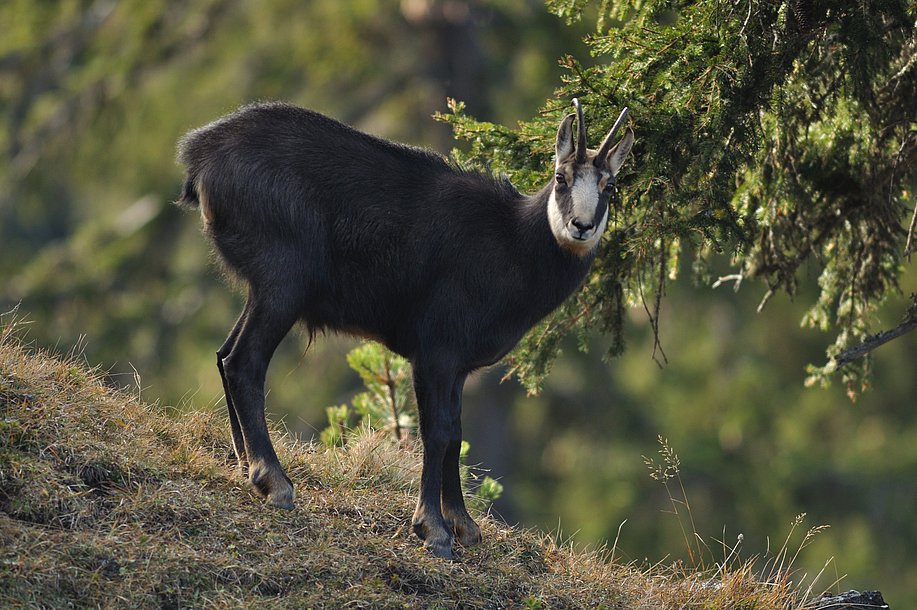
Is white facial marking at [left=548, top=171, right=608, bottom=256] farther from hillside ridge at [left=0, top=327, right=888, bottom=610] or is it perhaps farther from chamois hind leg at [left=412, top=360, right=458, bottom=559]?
hillside ridge at [left=0, top=327, right=888, bottom=610]

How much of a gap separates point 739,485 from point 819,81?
15.8m

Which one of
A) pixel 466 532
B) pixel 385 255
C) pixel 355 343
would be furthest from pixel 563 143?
pixel 355 343

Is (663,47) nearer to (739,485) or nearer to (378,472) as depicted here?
(378,472)

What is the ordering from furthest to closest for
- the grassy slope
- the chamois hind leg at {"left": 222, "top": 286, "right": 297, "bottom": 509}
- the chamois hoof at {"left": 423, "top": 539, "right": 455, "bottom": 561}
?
1. the chamois hind leg at {"left": 222, "top": 286, "right": 297, "bottom": 509}
2. the chamois hoof at {"left": 423, "top": 539, "right": 455, "bottom": 561}
3. the grassy slope

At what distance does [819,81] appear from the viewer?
334 inches

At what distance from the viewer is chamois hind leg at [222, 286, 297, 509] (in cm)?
716

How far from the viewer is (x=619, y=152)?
23.4 feet

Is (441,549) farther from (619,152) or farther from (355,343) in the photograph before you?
(355,343)

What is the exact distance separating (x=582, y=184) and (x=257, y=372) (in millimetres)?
2100

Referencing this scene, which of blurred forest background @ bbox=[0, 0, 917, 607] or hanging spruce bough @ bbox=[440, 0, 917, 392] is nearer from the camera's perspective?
hanging spruce bough @ bbox=[440, 0, 917, 392]

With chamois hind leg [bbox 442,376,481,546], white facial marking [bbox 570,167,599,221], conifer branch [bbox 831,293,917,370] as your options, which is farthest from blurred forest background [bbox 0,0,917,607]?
white facial marking [bbox 570,167,599,221]

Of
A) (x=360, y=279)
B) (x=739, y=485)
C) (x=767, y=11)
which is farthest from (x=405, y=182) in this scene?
(x=739, y=485)

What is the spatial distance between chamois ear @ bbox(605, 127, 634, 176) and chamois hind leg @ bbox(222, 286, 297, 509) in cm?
193

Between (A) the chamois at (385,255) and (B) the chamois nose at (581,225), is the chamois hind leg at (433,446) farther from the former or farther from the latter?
(B) the chamois nose at (581,225)
